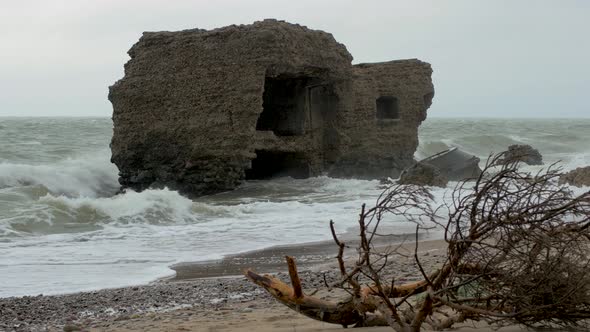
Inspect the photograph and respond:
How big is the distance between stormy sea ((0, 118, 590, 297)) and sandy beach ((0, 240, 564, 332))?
2.13 feet

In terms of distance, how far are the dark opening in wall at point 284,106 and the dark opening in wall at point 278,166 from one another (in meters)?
0.66

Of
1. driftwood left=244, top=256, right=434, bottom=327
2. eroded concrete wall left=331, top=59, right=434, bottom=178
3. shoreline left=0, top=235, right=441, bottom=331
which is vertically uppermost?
eroded concrete wall left=331, top=59, right=434, bottom=178

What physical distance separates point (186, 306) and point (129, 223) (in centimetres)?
668

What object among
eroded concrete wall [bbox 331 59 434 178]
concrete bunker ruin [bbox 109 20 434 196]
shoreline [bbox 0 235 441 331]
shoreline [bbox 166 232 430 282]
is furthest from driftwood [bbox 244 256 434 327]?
eroded concrete wall [bbox 331 59 434 178]

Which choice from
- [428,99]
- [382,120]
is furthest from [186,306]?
[428,99]

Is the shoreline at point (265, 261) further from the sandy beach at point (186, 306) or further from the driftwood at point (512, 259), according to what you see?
the driftwood at point (512, 259)

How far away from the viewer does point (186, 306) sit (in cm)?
682

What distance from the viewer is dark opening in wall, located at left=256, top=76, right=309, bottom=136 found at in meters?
21.7

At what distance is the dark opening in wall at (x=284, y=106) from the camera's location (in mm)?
21688

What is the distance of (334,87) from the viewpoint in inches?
846

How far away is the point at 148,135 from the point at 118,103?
1109 mm

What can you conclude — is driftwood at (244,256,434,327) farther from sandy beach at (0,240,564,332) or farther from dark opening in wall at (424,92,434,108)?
dark opening in wall at (424,92,434,108)

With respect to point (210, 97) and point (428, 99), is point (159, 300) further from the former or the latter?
point (428, 99)

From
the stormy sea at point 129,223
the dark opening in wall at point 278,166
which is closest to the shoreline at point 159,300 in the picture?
the stormy sea at point 129,223
